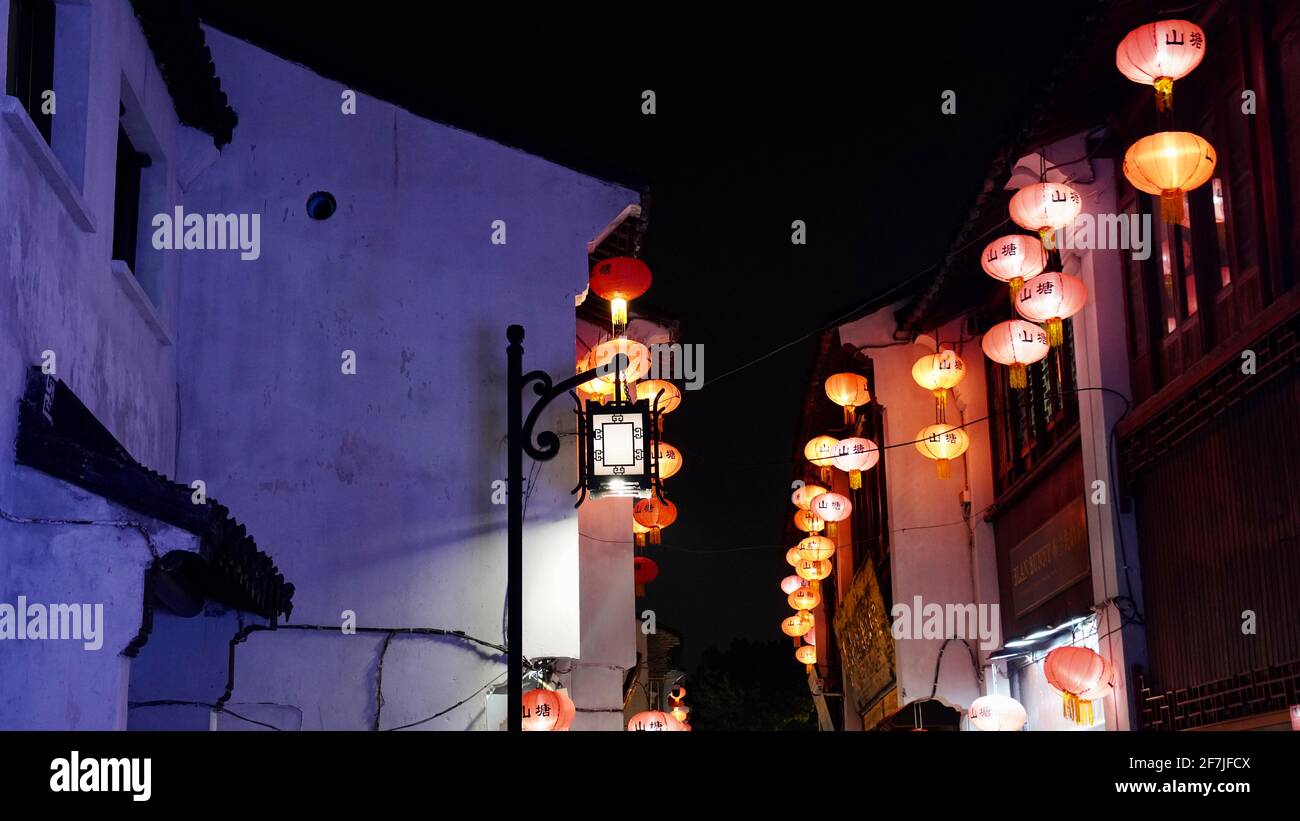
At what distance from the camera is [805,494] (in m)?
25.5

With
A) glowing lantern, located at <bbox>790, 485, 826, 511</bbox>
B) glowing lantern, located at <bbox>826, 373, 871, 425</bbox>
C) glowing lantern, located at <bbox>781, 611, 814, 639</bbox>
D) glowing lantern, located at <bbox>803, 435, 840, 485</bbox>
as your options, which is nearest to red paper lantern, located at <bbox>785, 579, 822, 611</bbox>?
glowing lantern, located at <bbox>781, 611, 814, 639</bbox>

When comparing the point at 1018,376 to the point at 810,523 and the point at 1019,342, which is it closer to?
the point at 1019,342

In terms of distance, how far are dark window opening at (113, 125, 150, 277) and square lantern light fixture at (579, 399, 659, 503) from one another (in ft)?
14.6

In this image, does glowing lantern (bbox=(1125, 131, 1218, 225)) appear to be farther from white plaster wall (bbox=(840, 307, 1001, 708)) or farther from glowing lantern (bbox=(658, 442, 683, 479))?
white plaster wall (bbox=(840, 307, 1001, 708))

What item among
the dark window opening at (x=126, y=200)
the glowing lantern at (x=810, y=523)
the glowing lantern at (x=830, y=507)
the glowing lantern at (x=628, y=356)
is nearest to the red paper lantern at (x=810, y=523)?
the glowing lantern at (x=810, y=523)

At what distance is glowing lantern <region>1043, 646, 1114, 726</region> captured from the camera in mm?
14227

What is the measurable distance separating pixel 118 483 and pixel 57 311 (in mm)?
1625

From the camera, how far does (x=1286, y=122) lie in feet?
37.9

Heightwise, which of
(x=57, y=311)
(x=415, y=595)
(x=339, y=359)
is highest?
(x=339, y=359)

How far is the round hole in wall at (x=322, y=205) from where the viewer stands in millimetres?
13977

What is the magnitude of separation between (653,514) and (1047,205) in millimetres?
8228

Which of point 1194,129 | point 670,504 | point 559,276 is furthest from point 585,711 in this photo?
point 1194,129

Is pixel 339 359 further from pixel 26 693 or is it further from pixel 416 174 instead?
pixel 26 693

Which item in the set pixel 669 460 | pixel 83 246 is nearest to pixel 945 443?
pixel 669 460
